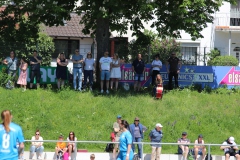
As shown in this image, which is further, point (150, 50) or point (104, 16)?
point (150, 50)

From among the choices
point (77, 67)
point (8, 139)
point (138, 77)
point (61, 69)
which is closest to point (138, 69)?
point (138, 77)

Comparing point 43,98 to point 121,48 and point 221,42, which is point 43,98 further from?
point 221,42

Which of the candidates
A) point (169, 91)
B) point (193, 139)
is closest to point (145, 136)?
point (193, 139)

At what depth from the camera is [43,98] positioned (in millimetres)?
25672

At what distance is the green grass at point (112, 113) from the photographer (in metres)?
24.0

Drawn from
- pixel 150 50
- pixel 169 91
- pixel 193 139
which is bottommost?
pixel 193 139

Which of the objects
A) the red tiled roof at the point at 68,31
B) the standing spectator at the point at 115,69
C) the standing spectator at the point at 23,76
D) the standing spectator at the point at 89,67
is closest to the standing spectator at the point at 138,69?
the standing spectator at the point at 115,69

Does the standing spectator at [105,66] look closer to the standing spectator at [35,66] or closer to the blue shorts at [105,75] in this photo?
the blue shorts at [105,75]

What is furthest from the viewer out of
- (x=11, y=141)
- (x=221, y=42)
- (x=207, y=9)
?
(x=221, y=42)

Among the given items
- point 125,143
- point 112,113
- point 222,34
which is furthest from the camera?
point 222,34

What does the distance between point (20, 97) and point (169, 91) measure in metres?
6.27

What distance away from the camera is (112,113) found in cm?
2508

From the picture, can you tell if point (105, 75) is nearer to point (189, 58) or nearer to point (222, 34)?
point (189, 58)

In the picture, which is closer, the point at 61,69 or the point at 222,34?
the point at 61,69
